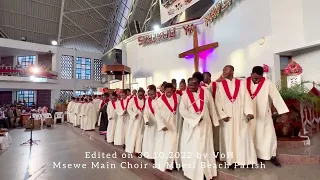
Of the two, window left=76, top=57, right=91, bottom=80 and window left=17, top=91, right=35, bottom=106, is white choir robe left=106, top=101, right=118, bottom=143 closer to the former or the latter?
window left=76, top=57, right=91, bottom=80

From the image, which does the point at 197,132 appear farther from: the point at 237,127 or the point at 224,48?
the point at 224,48

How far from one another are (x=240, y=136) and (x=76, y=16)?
17.2 meters

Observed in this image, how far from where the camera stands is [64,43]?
59.3 feet

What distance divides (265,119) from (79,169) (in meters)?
3.25

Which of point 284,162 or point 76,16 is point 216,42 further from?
point 76,16

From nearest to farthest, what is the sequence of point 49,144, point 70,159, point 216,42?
1. point 70,159
2. point 49,144
3. point 216,42

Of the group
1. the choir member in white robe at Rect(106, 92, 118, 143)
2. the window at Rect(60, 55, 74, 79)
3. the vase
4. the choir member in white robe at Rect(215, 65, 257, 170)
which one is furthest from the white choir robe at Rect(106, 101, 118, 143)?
the window at Rect(60, 55, 74, 79)

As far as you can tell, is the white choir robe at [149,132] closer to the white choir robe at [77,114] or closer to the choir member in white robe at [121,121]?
the choir member in white robe at [121,121]

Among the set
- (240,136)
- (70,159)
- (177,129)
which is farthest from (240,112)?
(70,159)

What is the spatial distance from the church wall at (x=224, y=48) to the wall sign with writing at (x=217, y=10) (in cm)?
15

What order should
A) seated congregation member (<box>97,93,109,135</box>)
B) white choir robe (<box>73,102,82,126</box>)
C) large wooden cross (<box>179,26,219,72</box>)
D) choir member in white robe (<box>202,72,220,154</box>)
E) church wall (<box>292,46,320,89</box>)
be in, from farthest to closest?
1. white choir robe (<box>73,102,82,126</box>)
2. large wooden cross (<box>179,26,219,72</box>)
3. seated congregation member (<box>97,93,109,135</box>)
4. church wall (<box>292,46,320,89</box>)
5. choir member in white robe (<box>202,72,220,154</box>)

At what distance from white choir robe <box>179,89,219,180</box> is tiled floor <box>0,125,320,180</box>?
0.84ft

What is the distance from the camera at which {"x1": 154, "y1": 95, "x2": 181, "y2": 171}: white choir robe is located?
131 inches

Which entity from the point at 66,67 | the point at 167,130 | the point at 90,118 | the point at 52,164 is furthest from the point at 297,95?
the point at 66,67
